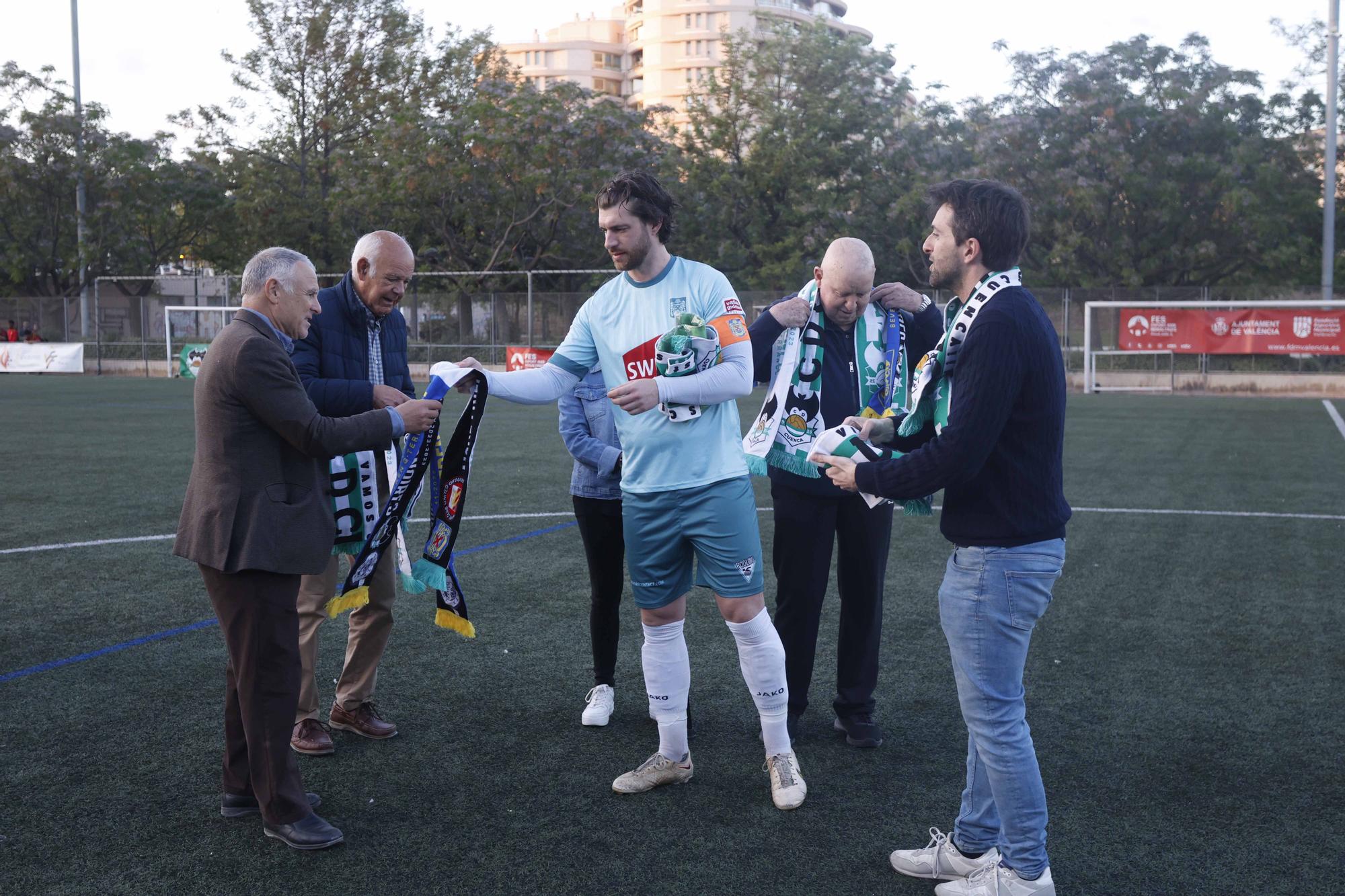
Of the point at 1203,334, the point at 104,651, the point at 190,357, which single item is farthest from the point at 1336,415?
the point at 190,357

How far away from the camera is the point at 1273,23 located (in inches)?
1355

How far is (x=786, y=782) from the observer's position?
13.2 ft

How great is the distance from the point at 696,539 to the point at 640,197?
113cm

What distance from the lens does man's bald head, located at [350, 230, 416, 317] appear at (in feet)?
14.0

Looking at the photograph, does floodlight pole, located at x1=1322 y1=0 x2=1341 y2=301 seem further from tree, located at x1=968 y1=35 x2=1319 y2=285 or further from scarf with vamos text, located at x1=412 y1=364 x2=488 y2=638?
scarf with vamos text, located at x1=412 y1=364 x2=488 y2=638

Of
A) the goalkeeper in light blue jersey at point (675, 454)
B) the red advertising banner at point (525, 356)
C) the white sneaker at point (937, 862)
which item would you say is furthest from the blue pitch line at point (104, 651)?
the red advertising banner at point (525, 356)

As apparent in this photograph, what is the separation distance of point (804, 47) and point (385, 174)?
14.5 metres

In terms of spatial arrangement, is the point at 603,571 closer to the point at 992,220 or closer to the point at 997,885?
the point at 997,885

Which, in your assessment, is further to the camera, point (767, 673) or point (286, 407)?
point (767, 673)

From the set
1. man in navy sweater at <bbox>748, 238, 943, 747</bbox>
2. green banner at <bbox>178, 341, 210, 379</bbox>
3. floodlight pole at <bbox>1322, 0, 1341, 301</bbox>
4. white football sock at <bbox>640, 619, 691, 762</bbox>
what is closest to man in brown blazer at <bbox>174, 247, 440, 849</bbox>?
white football sock at <bbox>640, 619, 691, 762</bbox>

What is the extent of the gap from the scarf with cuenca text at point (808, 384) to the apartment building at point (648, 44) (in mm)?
96415

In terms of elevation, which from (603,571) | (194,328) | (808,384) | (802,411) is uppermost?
(194,328)

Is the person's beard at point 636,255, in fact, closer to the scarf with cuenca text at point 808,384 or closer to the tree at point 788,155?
the scarf with cuenca text at point 808,384

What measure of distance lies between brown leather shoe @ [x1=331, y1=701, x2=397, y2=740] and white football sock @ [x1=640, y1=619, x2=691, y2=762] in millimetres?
1156
